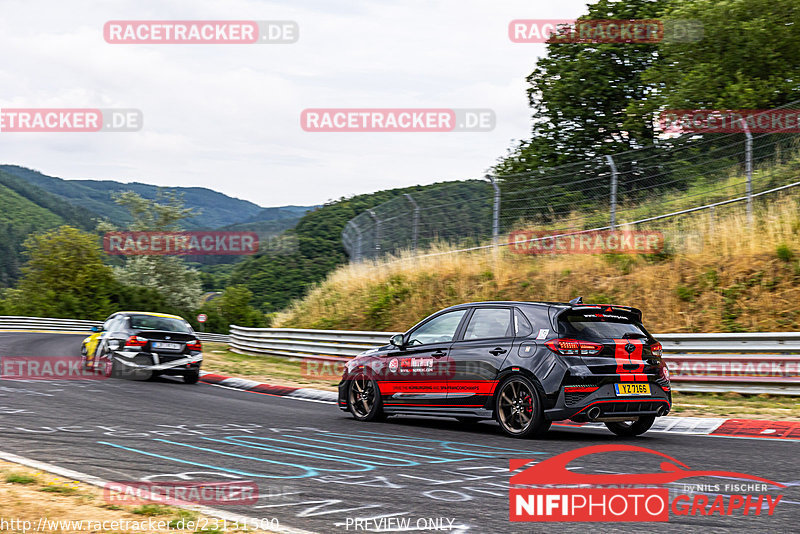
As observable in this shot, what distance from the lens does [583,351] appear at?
8.77 metres

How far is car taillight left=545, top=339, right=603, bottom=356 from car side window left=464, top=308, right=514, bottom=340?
2.33ft

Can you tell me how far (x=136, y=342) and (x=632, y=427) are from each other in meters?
11.0

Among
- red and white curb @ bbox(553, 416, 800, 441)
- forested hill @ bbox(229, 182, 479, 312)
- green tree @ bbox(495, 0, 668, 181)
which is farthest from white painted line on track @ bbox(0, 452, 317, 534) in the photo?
forested hill @ bbox(229, 182, 479, 312)

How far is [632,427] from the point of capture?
31.1 ft


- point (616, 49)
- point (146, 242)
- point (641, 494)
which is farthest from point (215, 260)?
point (641, 494)

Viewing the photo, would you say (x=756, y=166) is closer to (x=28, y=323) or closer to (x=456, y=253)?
(x=456, y=253)

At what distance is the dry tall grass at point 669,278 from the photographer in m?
14.7

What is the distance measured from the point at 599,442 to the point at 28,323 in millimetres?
45927

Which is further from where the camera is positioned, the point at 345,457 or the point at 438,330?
Result: the point at 438,330

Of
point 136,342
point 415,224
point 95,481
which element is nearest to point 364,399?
point 95,481

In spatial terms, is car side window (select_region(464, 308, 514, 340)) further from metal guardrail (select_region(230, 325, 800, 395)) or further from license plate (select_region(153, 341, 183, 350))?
license plate (select_region(153, 341, 183, 350))

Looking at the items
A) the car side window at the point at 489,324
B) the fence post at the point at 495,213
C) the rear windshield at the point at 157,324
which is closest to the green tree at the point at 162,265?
the rear windshield at the point at 157,324

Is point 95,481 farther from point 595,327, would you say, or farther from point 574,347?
point 595,327

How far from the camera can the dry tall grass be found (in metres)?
14.7
